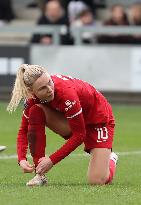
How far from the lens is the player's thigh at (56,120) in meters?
9.42

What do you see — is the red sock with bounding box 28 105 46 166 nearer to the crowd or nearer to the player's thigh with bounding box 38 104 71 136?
the player's thigh with bounding box 38 104 71 136

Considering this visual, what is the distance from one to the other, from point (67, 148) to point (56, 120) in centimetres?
45

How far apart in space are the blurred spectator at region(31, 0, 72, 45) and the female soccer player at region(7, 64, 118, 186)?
1057cm

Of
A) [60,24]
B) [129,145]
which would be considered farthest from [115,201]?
[60,24]

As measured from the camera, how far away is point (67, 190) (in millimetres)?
8867

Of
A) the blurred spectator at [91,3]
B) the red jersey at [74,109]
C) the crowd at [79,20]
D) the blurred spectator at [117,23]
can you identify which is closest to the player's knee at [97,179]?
the red jersey at [74,109]

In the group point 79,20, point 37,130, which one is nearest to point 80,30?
point 79,20

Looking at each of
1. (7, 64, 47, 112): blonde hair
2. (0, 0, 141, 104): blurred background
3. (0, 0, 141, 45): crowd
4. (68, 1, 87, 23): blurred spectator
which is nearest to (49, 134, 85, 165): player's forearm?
(7, 64, 47, 112): blonde hair

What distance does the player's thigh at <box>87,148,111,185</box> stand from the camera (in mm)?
9750

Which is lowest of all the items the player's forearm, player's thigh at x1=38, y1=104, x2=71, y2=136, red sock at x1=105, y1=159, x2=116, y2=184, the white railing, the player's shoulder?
the white railing

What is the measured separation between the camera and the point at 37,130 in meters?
9.38

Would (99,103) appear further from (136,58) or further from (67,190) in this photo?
(136,58)

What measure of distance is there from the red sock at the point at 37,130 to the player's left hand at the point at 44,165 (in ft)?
0.88

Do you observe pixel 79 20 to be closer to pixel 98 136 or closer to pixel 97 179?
pixel 98 136
